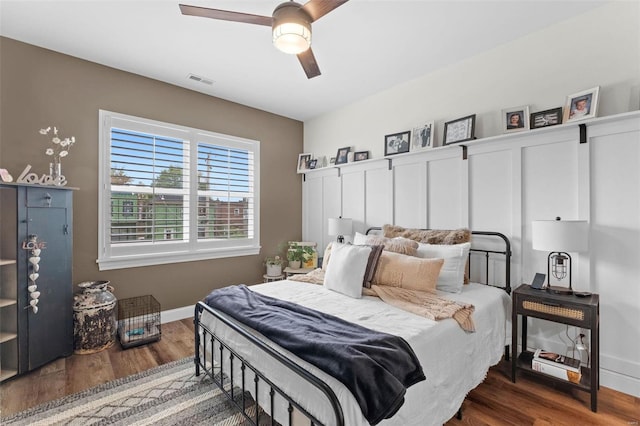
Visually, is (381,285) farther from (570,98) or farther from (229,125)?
(229,125)

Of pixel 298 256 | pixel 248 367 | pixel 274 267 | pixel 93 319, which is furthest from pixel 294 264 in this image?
pixel 248 367

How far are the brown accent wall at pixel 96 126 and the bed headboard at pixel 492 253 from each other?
9.36ft

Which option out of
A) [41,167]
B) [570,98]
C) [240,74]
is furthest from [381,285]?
[41,167]

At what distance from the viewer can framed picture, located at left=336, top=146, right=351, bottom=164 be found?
433 cm

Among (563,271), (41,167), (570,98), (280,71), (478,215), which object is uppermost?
(280,71)

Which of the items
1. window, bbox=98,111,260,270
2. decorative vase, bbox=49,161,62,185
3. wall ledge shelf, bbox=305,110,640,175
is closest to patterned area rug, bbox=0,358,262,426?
window, bbox=98,111,260,270

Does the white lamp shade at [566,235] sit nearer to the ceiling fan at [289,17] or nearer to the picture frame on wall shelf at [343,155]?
the ceiling fan at [289,17]

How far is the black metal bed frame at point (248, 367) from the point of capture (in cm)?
131

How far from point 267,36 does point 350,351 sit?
2.70 m

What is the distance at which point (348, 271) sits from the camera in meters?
2.49

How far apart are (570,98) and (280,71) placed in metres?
2.73

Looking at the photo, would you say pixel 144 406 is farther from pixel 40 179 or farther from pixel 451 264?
pixel 451 264

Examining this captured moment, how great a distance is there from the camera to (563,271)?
2.55 m

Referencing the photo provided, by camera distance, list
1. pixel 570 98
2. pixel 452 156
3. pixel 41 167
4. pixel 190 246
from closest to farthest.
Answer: pixel 570 98
pixel 41 167
pixel 452 156
pixel 190 246
